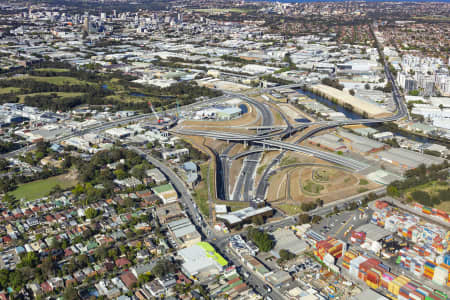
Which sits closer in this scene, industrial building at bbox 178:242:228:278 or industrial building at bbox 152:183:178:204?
industrial building at bbox 178:242:228:278

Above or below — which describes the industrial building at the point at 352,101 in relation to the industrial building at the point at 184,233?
above

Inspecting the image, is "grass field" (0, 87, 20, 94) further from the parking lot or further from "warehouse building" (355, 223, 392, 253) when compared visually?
"warehouse building" (355, 223, 392, 253)

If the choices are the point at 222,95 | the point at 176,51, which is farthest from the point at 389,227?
the point at 176,51

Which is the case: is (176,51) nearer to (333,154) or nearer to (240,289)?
(333,154)

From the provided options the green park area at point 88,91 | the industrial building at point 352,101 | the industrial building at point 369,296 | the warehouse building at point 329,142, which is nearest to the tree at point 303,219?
the industrial building at point 369,296

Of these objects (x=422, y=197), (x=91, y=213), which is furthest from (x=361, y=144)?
(x=91, y=213)

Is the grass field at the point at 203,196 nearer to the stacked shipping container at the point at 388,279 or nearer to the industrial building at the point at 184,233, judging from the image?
the industrial building at the point at 184,233

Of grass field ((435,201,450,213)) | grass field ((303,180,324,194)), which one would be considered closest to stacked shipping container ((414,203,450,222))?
grass field ((435,201,450,213))

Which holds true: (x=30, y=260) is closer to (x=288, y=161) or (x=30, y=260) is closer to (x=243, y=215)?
(x=243, y=215)
